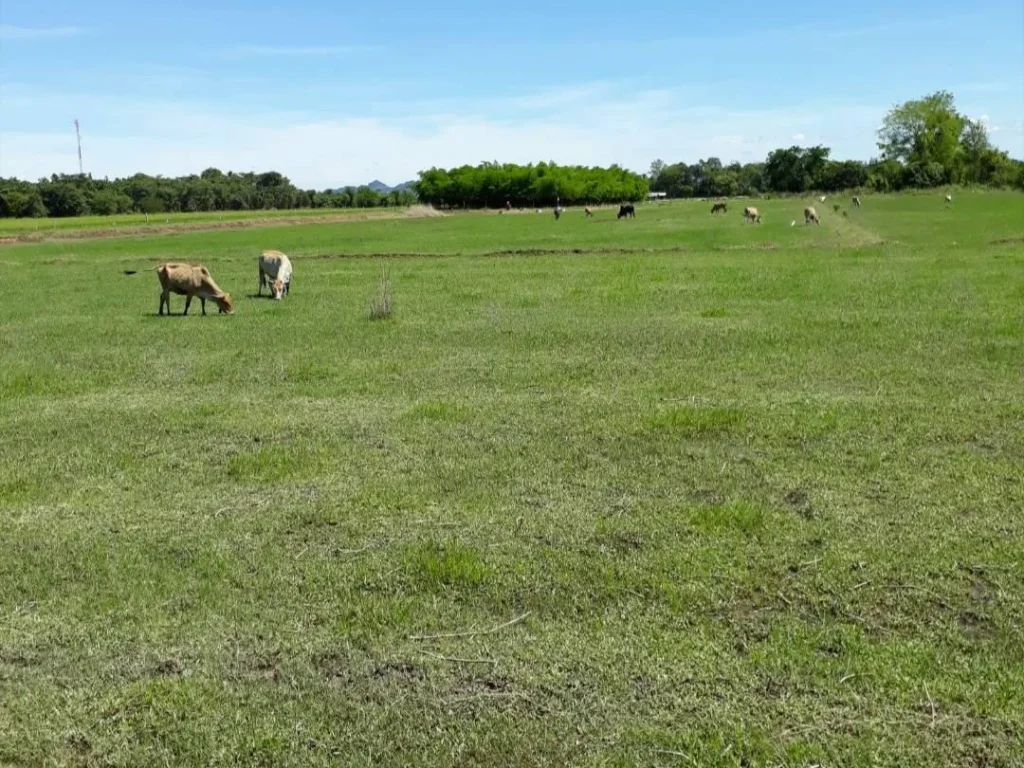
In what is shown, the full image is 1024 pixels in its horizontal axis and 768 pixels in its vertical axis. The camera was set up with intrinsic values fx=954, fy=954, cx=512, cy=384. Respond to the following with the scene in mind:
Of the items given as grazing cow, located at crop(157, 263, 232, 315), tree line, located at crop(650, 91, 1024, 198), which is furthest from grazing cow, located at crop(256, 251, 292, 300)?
tree line, located at crop(650, 91, 1024, 198)

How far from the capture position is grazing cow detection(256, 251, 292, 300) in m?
22.7

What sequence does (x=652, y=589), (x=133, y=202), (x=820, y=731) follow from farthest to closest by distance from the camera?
(x=133, y=202), (x=652, y=589), (x=820, y=731)

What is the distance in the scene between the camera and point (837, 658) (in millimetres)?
4801

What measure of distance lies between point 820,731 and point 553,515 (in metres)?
2.97

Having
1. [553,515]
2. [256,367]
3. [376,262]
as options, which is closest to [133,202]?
[376,262]

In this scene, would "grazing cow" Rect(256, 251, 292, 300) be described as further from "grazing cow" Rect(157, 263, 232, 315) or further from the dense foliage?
the dense foliage

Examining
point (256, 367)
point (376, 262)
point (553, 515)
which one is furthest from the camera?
point (376, 262)

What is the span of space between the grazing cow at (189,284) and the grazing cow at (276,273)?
278 cm

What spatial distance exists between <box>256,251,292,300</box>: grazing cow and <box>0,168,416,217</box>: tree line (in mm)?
84898

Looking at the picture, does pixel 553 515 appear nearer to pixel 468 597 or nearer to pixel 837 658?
pixel 468 597

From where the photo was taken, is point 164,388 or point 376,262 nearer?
point 164,388

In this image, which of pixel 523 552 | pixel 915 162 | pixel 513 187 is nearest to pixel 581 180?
pixel 513 187

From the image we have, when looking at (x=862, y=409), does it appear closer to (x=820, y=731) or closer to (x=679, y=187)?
(x=820, y=731)

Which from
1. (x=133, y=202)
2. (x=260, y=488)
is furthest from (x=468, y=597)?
(x=133, y=202)
